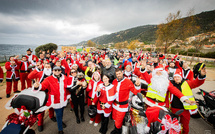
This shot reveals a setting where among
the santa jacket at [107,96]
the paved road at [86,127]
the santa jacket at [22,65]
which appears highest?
the santa jacket at [22,65]

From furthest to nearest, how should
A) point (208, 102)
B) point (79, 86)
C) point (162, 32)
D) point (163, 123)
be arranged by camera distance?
point (162, 32) < point (208, 102) < point (79, 86) < point (163, 123)

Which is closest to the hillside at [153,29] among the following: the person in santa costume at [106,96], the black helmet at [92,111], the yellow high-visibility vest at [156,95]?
the yellow high-visibility vest at [156,95]

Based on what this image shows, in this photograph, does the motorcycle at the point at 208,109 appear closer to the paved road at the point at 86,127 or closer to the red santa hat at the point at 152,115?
the paved road at the point at 86,127

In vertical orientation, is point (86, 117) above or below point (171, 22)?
below

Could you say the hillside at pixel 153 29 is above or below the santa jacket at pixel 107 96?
above

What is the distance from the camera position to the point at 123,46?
5950cm

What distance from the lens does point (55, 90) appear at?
244cm

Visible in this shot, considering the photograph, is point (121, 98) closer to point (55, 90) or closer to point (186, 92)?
point (186, 92)

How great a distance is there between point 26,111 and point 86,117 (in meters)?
2.26

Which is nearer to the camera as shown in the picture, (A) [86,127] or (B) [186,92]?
(B) [186,92]

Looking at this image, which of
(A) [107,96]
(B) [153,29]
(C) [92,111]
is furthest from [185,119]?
(B) [153,29]

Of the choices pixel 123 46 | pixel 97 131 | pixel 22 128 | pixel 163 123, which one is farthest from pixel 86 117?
pixel 123 46

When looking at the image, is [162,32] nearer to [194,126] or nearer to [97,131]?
[194,126]

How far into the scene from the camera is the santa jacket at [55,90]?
94.0 inches
